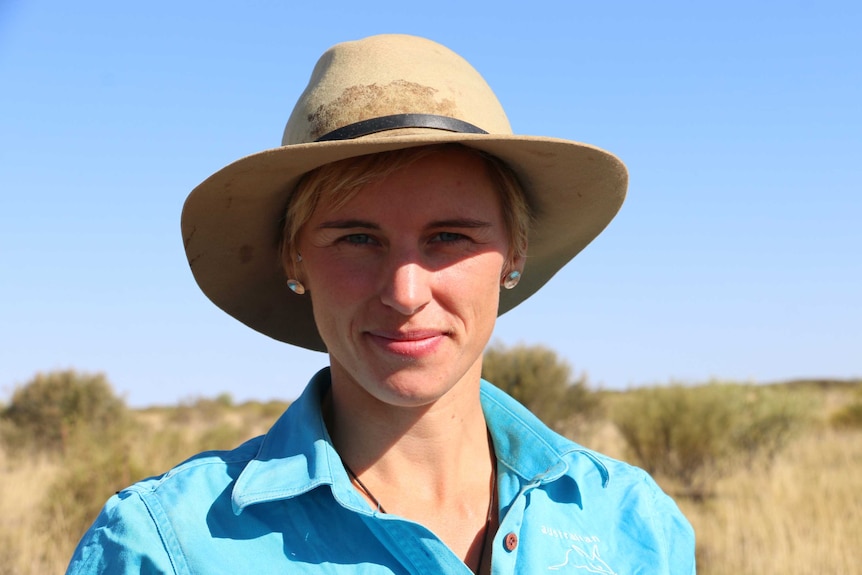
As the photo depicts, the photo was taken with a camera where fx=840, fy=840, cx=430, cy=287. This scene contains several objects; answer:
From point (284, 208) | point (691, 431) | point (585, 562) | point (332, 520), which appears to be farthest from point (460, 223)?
point (691, 431)

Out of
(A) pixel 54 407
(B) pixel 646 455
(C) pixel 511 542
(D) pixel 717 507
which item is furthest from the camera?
(A) pixel 54 407

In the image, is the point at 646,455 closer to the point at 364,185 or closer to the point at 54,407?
the point at 364,185

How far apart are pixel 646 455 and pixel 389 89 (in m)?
12.2

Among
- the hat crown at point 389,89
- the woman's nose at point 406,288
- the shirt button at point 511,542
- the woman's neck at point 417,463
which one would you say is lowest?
the shirt button at point 511,542

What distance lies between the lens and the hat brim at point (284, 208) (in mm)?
2074

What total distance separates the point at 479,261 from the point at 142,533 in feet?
3.26

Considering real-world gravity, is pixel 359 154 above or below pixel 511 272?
above

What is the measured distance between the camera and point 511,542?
205 centimetres

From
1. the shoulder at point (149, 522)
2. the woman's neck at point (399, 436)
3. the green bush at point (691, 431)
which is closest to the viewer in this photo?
the shoulder at point (149, 522)

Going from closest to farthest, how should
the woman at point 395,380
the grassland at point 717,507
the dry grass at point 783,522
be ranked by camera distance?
1. the woman at point 395,380
2. the dry grass at point 783,522
3. the grassland at point 717,507

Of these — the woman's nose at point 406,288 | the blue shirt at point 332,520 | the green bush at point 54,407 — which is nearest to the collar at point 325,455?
the blue shirt at point 332,520

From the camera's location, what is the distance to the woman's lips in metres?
1.99

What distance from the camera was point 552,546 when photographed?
2.12 m

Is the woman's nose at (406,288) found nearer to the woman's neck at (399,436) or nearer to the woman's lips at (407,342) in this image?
the woman's lips at (407,342)
